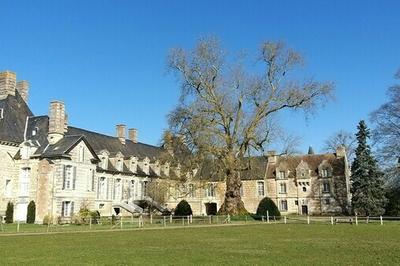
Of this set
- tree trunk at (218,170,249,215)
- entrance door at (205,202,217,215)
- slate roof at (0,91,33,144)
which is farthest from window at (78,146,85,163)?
entrance door at (205,202,217,215)

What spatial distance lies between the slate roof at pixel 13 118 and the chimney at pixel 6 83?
0.48m

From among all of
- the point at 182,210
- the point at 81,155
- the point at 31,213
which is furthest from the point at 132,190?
the point at 31,213

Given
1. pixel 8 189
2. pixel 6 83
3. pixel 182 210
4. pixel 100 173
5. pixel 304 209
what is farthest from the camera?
pixel 304 209

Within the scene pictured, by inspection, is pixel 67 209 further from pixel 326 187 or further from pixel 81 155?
pixel 326 187

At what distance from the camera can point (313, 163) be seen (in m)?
60.2

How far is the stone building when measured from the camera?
128 feet

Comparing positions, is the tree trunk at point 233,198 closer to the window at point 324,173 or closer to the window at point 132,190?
the window at point 132,190

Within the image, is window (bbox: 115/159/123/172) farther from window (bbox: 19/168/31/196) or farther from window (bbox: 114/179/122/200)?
window (bbox: 19/168/31/196)

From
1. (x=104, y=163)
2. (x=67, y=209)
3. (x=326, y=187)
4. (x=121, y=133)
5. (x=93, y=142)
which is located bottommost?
(x=67, y=209)

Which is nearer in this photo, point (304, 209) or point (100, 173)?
point (100, 173)

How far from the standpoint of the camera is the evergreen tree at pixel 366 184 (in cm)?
4841

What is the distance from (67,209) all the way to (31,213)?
117 inches

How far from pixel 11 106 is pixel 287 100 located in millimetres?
25285

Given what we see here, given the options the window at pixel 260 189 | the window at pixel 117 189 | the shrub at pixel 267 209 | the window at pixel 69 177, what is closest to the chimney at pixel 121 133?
the window at pixel 117 189
